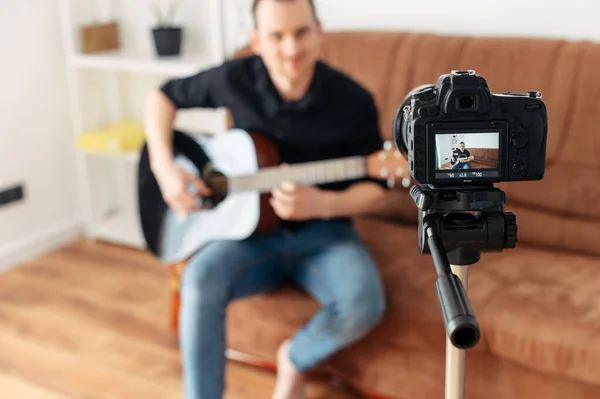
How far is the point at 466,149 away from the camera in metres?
0.91

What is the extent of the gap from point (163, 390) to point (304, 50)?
0.95m

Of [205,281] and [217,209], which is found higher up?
[217,209]

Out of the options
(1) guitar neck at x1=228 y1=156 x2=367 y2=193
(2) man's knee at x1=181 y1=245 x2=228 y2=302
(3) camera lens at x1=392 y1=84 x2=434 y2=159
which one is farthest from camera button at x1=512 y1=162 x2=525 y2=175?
(2) man's knee at x1=181 y1=245 x2=228 y2=302

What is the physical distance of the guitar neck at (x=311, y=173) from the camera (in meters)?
1.75

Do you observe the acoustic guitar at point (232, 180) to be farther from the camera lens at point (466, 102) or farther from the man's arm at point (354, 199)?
the camera lens at point (466, 102)

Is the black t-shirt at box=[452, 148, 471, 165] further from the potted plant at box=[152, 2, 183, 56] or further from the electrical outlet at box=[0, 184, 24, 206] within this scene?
→ the electrical outlet at box=[0, 184, 24, 206]

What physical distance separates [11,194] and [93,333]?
0.75 m

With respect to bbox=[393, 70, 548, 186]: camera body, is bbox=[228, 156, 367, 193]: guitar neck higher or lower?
lower

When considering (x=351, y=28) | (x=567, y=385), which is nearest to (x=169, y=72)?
(x=351, y=28)

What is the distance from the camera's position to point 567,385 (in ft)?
5.20

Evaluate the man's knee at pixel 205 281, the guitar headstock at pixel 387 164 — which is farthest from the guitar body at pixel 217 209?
the guitar headstock at pixel 387 164

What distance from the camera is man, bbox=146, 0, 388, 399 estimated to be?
5.56 ft

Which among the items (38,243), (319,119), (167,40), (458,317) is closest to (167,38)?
(167,40)

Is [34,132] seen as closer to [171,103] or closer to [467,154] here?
[171,103]
